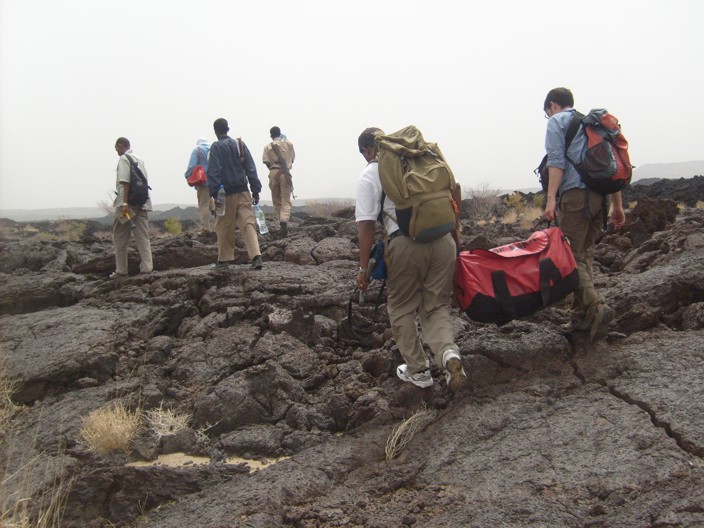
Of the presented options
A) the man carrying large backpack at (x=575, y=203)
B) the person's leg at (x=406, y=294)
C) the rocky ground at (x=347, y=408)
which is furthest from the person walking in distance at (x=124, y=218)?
the man carrying large backpack at (x=575, y=203)

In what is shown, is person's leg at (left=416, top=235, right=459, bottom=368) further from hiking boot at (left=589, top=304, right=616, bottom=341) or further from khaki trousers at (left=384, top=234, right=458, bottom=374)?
hiking boot at (left=589, top=304, right=616, bottom=341)

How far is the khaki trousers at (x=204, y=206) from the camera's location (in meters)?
11.4

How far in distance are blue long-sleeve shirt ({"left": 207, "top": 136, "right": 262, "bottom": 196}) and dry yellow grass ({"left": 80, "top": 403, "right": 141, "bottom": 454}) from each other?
10.5 ft

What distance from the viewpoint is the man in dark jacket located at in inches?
281

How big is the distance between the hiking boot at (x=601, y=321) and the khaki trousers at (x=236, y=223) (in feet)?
13.5

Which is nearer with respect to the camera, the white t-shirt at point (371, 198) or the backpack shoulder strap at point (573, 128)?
the white t-shirt at point (371, 198)

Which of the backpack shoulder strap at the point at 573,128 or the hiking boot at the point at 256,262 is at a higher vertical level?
the backpack shoulder strap at the point at 573,128

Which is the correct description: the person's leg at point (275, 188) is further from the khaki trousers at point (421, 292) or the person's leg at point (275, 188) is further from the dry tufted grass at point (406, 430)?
the dry tufted grass at point (406, 430)

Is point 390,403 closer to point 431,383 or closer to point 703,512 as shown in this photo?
point 431,383

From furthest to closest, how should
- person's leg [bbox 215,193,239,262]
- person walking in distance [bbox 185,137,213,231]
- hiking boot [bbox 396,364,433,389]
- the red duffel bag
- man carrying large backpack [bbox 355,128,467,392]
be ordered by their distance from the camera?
1. person walking in distance [bbox 185,137,213,231]
2. person's leg [bbox 215,193,239,262]
3. hiking boot [bbox 396,364,433,389]
4. the red duffel bag
5. man carrying large backpack [bbox 355,128,467,392]

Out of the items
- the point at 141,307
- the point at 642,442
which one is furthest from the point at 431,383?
the point at 141,307

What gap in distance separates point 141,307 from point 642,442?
5244 mm

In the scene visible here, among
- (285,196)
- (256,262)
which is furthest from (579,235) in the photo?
(285,196)

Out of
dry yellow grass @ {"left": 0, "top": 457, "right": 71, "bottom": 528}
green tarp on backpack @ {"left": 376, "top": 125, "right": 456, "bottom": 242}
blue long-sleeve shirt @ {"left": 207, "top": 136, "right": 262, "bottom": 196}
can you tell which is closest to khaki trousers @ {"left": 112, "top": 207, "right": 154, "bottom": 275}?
blue long-sleeve shirt @ {"left": 207, "top": 136, "right": 262, "bottom": 196}
